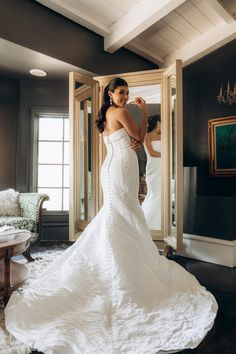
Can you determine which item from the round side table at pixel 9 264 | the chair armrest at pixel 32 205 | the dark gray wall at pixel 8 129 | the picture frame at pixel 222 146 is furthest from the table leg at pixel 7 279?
the picture frame at pixel 222 146

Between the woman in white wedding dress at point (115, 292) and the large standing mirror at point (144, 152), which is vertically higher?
the large standing mirror at point (144, 152)

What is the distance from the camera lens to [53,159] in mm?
4293

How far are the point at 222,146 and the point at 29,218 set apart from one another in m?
2.52

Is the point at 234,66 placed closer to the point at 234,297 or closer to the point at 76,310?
the point at 234,297

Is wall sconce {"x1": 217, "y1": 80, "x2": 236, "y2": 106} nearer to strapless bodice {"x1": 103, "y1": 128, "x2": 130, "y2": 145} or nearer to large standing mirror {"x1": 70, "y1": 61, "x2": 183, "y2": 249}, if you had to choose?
large standing mirror {"x1": 70, "y1": 61, "x2": 183, "y2": 249}

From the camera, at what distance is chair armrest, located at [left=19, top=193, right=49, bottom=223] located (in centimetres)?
329

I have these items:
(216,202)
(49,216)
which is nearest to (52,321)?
(216,202)

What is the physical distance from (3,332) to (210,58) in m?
3.53

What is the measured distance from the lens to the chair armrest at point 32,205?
10.8 ft

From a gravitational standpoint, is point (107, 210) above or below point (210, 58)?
below

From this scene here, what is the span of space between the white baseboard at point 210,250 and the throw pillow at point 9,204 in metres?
2.22

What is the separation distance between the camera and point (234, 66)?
123 inches

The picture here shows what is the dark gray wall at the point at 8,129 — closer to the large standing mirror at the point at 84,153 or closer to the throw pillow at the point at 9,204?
the throw pillow at the point at 9,204

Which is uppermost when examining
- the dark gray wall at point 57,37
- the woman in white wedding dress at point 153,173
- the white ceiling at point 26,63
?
the dark gray wall at point 57,37
